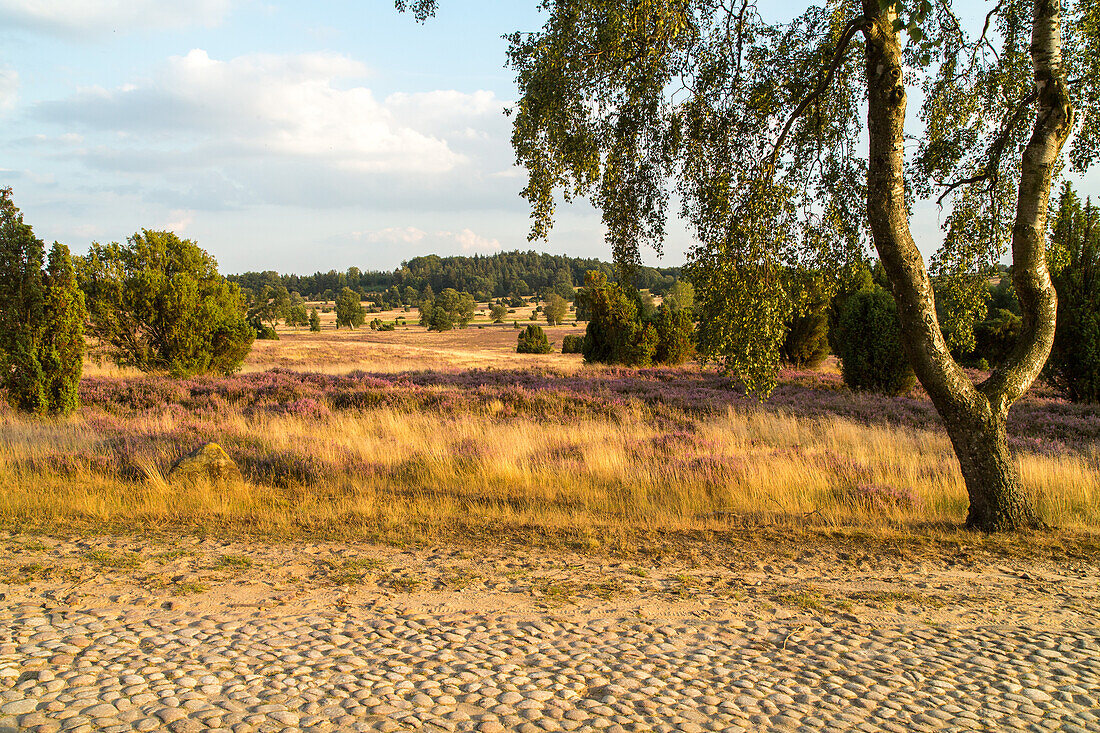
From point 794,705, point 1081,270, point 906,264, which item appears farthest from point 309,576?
point 1081,270

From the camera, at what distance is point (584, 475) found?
9.30m

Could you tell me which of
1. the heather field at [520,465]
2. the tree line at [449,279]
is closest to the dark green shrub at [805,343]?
the heather field at [520,465]

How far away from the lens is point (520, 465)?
388 inches

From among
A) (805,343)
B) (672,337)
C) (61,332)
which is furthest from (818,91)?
(672,337)

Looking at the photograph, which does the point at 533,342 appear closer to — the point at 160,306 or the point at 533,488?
the point at 160,306

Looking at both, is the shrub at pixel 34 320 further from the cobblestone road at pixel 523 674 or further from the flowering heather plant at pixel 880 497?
the flowering heather plant at pixel 880 497

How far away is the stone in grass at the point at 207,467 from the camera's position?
8906 mm

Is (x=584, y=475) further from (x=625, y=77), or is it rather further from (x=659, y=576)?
(x=625, y=77)

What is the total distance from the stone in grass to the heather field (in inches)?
11.1

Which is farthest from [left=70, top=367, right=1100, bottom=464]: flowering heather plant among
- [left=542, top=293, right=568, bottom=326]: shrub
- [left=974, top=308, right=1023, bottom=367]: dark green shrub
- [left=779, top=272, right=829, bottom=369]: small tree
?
[left=542, top=293, right=568, bottom=326]: shrub

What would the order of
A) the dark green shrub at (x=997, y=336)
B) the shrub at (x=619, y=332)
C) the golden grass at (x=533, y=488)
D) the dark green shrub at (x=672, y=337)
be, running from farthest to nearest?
the dark green shrub at (x=672, y=337) → the shrub at (x=619, y=332) → the dark green shrub at (x=997, y=336) → the golden grass at (x=533, y=488)

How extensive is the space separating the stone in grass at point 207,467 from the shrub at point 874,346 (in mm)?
16710

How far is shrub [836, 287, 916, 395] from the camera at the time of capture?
1883 cm

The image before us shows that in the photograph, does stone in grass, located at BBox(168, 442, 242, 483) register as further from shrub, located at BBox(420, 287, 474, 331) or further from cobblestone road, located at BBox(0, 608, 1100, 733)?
shrub, located at BBox(420, 287, 474, 331)
